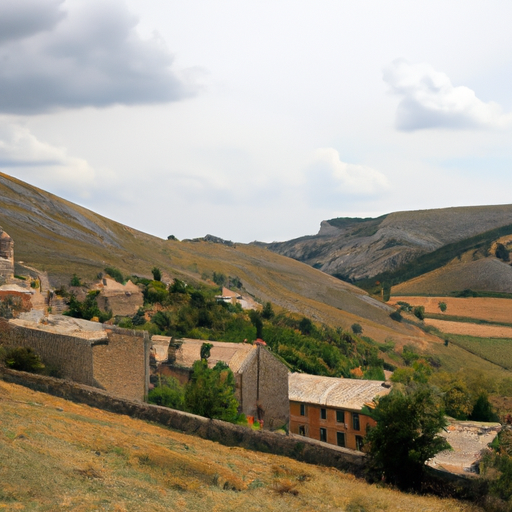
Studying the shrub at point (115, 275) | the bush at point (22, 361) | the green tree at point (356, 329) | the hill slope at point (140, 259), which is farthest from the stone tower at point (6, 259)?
the green tree at point (356, 329)

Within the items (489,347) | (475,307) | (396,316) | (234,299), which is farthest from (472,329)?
(234,299)

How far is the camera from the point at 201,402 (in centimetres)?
1992

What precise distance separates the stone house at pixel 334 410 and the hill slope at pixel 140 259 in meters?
21.9

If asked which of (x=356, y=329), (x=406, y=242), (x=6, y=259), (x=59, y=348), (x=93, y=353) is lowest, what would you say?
(x=356, y=329)

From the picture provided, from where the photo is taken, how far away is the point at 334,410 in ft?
102

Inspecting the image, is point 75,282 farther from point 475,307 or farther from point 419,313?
point 475,307

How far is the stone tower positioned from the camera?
1273 inches

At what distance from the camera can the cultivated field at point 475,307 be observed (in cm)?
9550

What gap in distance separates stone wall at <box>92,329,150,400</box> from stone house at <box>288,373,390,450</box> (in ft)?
45.0

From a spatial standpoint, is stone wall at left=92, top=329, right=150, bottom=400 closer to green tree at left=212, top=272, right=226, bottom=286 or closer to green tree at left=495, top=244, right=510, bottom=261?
green tree at left=212, top=272, right=226, bottom=286

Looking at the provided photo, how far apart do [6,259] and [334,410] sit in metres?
20.1

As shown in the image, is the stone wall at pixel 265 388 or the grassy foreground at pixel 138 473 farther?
the stone wall at pixel 265 388

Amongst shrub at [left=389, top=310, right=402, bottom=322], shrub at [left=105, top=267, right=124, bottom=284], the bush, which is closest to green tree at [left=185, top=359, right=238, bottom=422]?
the bush

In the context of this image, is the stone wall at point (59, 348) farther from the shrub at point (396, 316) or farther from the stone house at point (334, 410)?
the shrub at point (396, 316)
